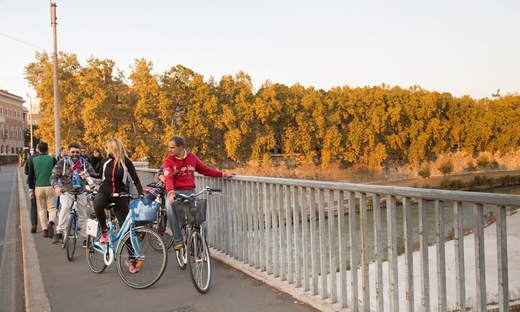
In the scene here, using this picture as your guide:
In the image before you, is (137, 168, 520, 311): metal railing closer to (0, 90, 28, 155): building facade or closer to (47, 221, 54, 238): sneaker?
(47, 221, 54, 238): sneaker

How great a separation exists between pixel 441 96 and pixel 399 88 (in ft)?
19.3

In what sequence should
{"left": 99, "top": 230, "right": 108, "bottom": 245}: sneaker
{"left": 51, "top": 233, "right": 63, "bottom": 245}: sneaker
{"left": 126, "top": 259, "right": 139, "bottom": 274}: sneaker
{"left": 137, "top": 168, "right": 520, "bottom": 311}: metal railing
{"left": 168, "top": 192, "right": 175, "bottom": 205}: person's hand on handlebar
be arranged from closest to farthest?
{"left": 137, "top": 168, "right": 520, "bottom": 311}: metal railing, {"left": 168, "top": 192, "right": 175, "bottom": 205}: person's hand on handlebar, {"left": 126, "top": 259, "right": 139, "bottom": 274}: sneaker, {"left": 99, "top": 230, "right": 108, "bottom": 245}: sneaker, {"left": 51, "top": 233, "right": 63, "bottom": 245}: sneaker

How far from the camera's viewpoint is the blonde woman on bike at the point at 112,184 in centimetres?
584

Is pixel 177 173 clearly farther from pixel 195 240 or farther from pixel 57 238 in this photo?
pixel 57 238

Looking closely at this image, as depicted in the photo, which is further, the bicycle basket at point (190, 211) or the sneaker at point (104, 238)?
the sneaker at point (104, 238)

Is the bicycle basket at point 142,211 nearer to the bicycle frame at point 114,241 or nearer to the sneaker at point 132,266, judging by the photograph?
the bicycle frame at point 114,241

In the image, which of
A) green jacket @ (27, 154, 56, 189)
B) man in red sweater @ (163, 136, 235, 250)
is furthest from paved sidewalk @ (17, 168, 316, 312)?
green jacket @ (27, 154, 56, 189)

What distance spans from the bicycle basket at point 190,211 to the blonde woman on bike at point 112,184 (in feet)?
3.59

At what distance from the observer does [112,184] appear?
586 cm

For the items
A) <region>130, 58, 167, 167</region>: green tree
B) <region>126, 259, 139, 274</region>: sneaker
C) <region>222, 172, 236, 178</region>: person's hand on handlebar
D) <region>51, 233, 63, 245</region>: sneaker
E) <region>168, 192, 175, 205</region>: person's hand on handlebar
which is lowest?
<region>51, 233, 63, 245</region>: sneaker

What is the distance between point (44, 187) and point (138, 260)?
14.8 feet

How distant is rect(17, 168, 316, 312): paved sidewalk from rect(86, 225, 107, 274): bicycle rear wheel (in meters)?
0.08

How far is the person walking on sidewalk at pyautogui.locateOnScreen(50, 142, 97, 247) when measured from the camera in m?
7.52

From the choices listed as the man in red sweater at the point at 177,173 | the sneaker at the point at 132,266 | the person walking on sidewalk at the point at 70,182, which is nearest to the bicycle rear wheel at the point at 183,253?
the man in red sweater at the point at 177,173
